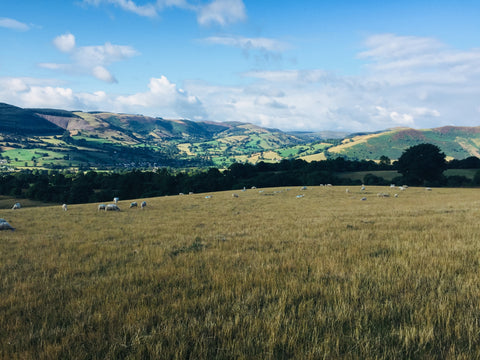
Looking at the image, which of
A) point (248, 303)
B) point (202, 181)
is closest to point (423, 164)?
point (202, 181)

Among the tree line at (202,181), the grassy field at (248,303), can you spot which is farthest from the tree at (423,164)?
the grassy field at (248,303)

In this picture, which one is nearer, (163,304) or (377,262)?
(163,304)

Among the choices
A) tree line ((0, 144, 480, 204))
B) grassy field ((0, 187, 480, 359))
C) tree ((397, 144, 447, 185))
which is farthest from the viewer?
tree line ((0, 144, 480, 204))

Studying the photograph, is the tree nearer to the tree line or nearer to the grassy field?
the tree line

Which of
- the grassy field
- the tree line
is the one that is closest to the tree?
the tree line

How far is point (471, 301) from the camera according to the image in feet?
15.7

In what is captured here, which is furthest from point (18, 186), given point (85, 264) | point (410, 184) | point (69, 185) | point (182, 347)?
point (410, 184)

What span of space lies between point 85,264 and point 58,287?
2.05 meters

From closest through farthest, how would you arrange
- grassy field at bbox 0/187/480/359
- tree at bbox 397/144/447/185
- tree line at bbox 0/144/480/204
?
grassy field at bbox 0/187/480/359
tree at bbox 397/144/447/185
tree line at bbox 0/144/480/204

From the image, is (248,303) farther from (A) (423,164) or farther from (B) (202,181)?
(B) (202,181)

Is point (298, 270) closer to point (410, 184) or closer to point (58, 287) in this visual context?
point (58, 287)

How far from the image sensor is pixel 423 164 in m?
65.9

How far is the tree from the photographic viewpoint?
6594cm

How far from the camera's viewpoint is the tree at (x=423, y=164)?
65938 millimetres
